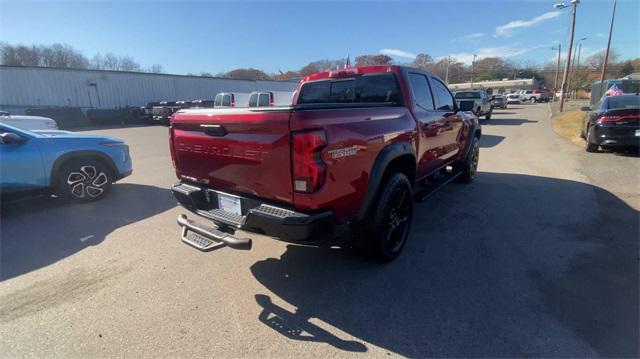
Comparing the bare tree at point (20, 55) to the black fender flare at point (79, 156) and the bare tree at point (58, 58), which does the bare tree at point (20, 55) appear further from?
the black fender flare at point (79, 156)

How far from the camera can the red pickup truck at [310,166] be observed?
249cm

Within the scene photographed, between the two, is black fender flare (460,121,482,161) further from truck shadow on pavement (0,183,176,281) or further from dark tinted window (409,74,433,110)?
truck shadow on pavement (0,183,176,281)

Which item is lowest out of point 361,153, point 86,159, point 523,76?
point 86,159

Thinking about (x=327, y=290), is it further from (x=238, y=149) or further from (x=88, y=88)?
(x=88, y=88)

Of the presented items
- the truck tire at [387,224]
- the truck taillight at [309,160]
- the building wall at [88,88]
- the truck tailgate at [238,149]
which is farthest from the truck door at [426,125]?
the building wall at [88,88]

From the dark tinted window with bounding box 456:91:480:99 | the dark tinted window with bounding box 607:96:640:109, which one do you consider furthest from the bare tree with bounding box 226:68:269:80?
the dark tinted window with bounding box 607:96:640:109

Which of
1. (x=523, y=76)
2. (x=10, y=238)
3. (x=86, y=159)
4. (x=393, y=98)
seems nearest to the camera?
(x=393, y=98)

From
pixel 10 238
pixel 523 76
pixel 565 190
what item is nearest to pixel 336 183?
pixel 10 238

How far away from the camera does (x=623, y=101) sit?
29.8ft

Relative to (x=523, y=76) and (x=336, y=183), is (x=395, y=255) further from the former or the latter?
(x=523, y=76)

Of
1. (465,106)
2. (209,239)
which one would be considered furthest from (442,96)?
(209,239)

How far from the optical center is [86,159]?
18.4 ft

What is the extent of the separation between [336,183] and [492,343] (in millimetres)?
1605

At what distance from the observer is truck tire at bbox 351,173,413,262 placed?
316 cm
